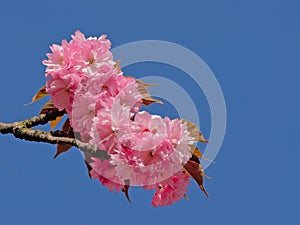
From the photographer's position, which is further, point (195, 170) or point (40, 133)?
point (195, 170)

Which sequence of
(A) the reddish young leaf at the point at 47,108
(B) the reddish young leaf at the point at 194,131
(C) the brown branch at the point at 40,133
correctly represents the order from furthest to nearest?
1. (A) the reddish young leaf at the point at 47,108
2. (B) the reddish young leaf at the point at 194,131
3. (C) the brown branch at the point at 40,133

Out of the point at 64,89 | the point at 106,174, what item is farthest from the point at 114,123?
the point at 64,89

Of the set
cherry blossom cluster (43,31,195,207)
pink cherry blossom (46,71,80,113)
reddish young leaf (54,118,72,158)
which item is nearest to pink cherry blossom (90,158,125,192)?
cherry blossom cluster (43,31,195,207)

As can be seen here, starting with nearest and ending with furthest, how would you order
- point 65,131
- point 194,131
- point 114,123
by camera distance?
point 114,123, point 194,131, point 65,131

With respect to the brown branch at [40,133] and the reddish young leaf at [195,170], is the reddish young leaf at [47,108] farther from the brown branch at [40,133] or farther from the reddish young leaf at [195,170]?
the reddish young leaf at [195,170]

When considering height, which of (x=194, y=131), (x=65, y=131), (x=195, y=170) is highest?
(x=65, y=131)

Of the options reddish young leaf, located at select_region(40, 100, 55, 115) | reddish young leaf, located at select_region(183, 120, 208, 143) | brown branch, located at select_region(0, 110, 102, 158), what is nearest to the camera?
brown branch, located at select_region(0, 110, 102, 158)

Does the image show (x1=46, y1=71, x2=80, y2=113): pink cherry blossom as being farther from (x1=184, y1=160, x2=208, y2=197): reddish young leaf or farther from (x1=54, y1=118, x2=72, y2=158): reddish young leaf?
(x1=184, y1=160, x2=208, y2=197): reddish young leaf

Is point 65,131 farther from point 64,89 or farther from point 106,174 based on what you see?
A: point 106,174

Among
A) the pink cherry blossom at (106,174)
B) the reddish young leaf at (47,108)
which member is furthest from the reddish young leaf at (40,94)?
the pink cherry blossom at (106,174)
